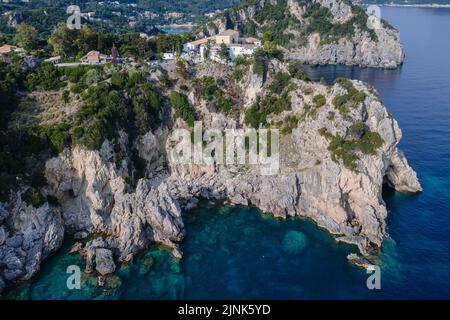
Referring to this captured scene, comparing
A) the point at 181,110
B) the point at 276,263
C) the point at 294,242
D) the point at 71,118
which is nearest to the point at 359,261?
the point at 294,242

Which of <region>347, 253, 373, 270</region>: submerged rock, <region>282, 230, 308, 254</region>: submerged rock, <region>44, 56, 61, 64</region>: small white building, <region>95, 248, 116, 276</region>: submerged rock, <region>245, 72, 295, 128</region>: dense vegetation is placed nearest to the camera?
<region>95, 248, 116, 276</region>: submerged rock

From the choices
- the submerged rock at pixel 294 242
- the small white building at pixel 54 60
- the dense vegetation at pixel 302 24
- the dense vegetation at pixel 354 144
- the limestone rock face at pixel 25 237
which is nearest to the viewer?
the limestone rock face at pixel 25 237

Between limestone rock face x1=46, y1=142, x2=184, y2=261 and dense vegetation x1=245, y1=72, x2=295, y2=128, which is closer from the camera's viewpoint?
limestone rock face x1=46, y1=142, x2=184, y2=261

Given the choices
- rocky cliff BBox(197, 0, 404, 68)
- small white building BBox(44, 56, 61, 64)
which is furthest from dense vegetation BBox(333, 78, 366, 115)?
rocky cliff BBox(197, 0, 404, 68)

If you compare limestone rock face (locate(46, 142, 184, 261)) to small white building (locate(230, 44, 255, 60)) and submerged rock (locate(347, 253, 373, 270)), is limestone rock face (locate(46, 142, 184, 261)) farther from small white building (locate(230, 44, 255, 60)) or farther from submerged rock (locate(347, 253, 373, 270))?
small white building (locate(230, 44, 255, 60))

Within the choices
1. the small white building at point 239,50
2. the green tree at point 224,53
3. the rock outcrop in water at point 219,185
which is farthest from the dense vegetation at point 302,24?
the rock outcrop in water at point 219,185

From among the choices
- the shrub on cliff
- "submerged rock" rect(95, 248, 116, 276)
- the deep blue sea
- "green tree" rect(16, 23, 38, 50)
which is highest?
"green tree" rect(16, 23, 38, 50)

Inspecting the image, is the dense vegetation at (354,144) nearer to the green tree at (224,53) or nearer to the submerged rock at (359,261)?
the submerged rock at (359,261)
